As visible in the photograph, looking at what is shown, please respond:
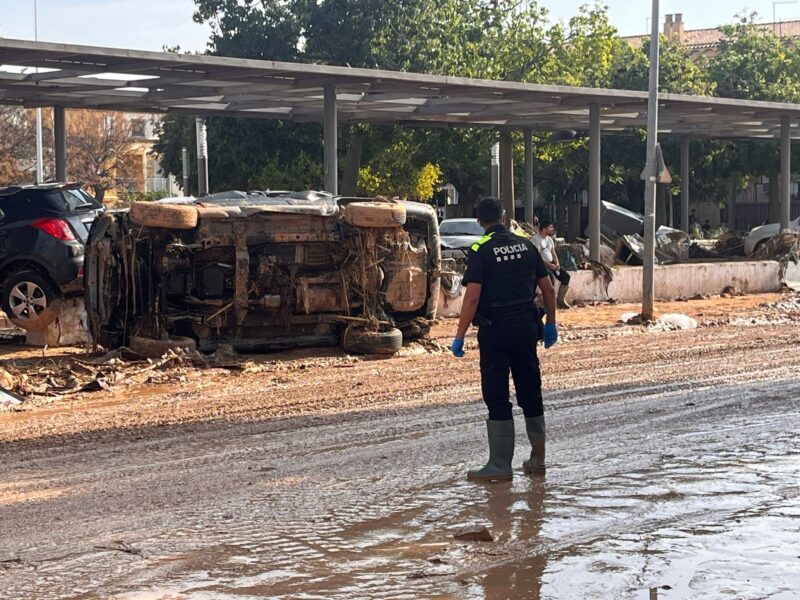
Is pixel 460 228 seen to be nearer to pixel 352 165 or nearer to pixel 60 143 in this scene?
pixel 352 165

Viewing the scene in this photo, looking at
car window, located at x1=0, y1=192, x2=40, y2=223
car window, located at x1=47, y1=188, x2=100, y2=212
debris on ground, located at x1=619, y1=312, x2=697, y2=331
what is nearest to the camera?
car window, located at x1=0, y1=192, x2=40, y2=223

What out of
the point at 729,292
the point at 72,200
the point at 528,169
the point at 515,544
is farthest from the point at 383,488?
the point at 528,169

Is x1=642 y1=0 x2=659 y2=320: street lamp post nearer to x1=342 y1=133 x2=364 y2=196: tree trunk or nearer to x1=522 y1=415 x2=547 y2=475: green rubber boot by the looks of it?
x1=522 y1=415 x2=547 y2=475: green rubber boot

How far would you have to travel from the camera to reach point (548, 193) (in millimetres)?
54531

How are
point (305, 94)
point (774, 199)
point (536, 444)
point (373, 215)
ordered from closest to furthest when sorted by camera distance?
point (536, 444) → point (373, 215) → point (305, 94) → point (774, 199)

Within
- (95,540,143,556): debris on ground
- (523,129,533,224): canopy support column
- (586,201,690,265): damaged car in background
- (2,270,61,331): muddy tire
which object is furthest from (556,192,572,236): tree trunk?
(95,540,143,556): debris on ground

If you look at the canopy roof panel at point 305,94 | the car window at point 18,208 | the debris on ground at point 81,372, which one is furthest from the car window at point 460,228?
the debris on ground at point 81,372

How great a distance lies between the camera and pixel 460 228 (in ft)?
99.9

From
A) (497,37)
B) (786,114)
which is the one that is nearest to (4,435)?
(786,114)

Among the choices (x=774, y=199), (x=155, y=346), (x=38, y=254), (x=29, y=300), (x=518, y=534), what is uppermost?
(x=774, y=199)

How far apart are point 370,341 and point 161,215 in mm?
2939

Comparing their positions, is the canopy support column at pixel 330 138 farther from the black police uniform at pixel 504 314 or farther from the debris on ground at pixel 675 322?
the black police uniform at pixel 504 314

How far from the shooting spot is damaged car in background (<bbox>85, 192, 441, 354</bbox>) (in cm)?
1385

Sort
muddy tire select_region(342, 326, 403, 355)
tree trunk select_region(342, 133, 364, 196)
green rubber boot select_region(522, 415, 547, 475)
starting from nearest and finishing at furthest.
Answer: green rubber boot select_region(522, 415, 547, 475), muddy tire select_region(342, 326, 403, 355), tree trunk select_region(342, 133, 364, 196)
